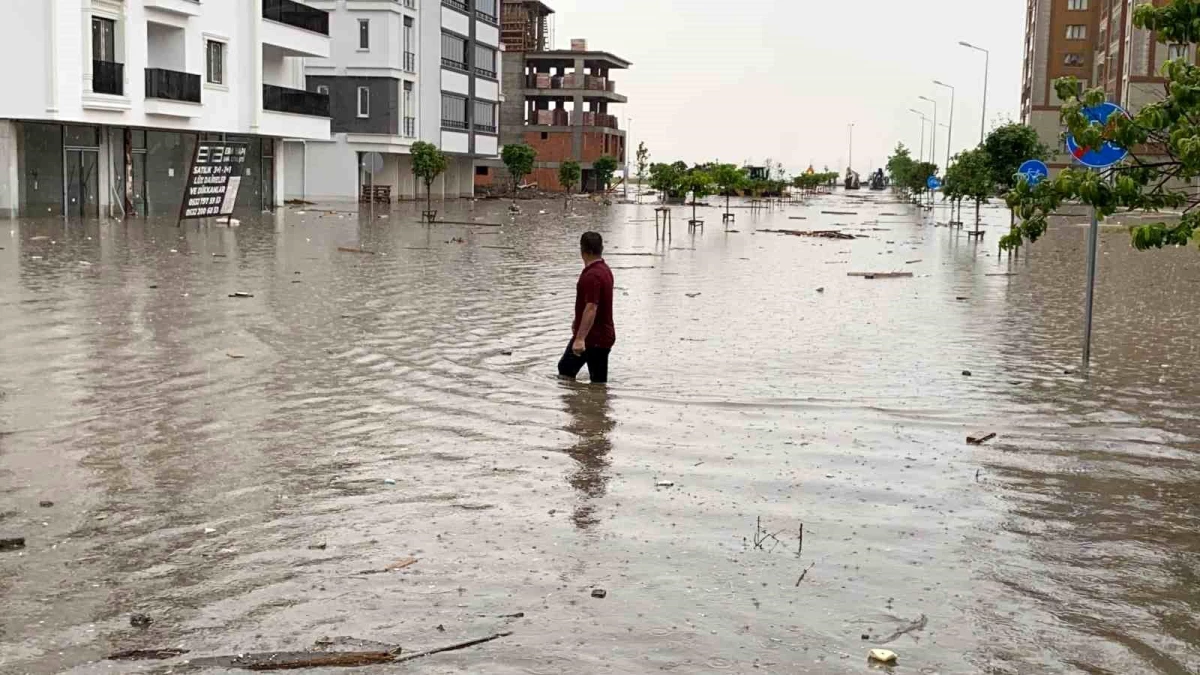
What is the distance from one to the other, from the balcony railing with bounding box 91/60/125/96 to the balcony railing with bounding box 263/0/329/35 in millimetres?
11463

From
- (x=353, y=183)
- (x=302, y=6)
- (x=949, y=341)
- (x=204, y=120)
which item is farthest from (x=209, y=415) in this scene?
(x=353, y=183)

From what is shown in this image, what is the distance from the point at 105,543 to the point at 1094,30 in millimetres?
128256

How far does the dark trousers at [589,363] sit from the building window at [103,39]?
32.4m

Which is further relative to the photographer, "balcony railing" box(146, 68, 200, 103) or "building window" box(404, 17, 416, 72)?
"building window" box(404, 17, 416, 72)

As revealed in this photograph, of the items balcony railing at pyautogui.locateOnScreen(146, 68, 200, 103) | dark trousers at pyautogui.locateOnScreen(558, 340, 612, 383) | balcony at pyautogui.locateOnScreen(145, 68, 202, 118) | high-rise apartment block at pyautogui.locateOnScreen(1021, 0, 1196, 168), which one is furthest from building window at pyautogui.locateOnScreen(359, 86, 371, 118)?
high-rise apartment block at pyautogui.locateOnScreen(1021, 0, 1196, 168)

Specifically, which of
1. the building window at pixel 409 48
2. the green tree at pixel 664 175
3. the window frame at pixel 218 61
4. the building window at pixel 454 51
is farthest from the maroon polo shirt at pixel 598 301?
the building window at pixel 454 51

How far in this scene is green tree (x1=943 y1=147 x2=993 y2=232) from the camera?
154 feet

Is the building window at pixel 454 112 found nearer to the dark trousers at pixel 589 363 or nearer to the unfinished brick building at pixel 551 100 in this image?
the unfinished brick building at pixel 551 100

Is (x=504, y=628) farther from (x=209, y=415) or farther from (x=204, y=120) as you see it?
(x=204, y=120)

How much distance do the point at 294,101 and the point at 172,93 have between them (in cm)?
1082

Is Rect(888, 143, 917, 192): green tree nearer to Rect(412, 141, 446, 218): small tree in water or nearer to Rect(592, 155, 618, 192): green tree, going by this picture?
Rect(592, 155, 618, 192): green tree

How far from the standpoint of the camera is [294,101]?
54219mm

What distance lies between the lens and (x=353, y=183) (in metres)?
67.3

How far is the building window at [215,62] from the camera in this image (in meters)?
47.3
